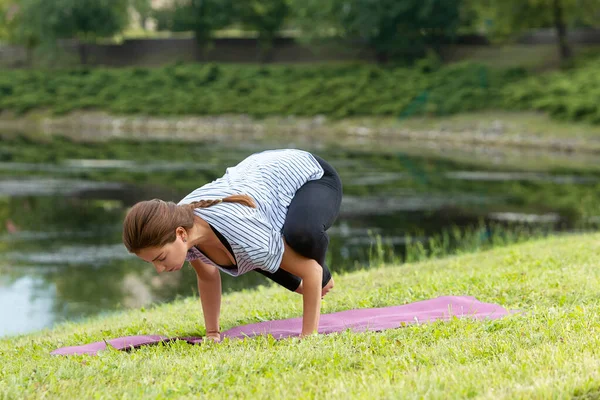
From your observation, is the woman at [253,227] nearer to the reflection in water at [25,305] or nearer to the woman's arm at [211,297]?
the woman's arm at [211,297]

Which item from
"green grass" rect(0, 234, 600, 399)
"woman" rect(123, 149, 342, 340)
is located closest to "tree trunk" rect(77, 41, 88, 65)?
"green grass" rect(0, 234, 600, 399)

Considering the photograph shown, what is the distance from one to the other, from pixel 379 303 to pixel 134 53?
49.3 m

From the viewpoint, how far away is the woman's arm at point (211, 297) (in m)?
6.04

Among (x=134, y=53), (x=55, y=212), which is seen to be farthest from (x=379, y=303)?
(x=134, y=53)

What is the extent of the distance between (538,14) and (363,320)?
3565cm

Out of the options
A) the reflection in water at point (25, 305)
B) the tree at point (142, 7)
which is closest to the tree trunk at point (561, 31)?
the tree at point (142, 7)

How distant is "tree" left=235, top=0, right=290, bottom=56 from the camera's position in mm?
50938

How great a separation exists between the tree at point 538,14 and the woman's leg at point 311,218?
3431 cm

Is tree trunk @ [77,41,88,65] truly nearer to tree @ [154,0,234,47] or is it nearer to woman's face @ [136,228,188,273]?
tree @ [154,0,234,47]

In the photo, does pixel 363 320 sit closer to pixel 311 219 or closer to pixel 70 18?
pixel 311 219

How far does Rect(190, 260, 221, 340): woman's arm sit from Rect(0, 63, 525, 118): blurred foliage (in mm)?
31735

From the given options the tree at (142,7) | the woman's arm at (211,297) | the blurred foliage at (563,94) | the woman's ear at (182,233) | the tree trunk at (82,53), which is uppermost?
the woman's ear at (182,233)

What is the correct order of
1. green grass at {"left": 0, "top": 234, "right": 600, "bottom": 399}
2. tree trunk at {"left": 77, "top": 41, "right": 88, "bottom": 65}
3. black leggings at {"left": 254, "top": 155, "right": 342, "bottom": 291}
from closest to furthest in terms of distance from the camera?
1. green grass at {"left": 0, "top": 234, "right": 600, "bottom": 399}
2. black leggings at {"left": 254, "top": 155, "right": 342, "bottom": 291}
3. tree trunk at {"left": 77, "top": 41, "right": 88, "bottom": 65}

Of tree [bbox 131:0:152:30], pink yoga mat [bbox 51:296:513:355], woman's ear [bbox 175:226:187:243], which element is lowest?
tree [bbox 131:0:152:30]
